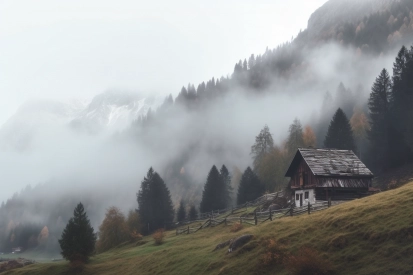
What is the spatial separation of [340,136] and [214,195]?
38615mm

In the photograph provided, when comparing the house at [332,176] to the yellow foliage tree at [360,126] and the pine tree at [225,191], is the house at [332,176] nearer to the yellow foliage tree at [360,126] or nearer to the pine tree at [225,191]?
the pine tree at [225,191]

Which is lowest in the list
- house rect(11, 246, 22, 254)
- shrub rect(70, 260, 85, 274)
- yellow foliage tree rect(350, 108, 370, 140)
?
house rect(11, 246, 22, 254)

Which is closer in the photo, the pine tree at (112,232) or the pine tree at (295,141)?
the pine tree at (112,232)

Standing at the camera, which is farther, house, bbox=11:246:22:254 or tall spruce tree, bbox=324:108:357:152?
house, bbox=11:246:22:254

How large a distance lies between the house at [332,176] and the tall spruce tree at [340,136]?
31.1m

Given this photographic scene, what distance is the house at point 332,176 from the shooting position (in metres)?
52.5

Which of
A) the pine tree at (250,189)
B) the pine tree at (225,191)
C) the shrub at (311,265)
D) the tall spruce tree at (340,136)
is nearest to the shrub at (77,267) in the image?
the shrub at (311,265)

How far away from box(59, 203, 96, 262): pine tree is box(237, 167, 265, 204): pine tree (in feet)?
157

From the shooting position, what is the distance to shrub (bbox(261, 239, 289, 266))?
27609 mm

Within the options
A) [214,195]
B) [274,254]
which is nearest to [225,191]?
[214,195]

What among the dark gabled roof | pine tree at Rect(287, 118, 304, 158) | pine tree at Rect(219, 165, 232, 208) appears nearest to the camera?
A: the dark gabled roof

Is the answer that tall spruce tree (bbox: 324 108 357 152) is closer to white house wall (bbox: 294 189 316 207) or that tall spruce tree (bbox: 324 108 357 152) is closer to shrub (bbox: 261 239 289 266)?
white house wall (bbox: 294 189 316 207)

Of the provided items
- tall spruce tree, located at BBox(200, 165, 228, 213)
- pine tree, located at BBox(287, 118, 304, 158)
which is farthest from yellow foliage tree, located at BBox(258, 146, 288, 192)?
tall spruce tree, located at BBox(200, 165, 228, 213)

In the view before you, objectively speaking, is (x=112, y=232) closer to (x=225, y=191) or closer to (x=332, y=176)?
(x=225, y=191)
